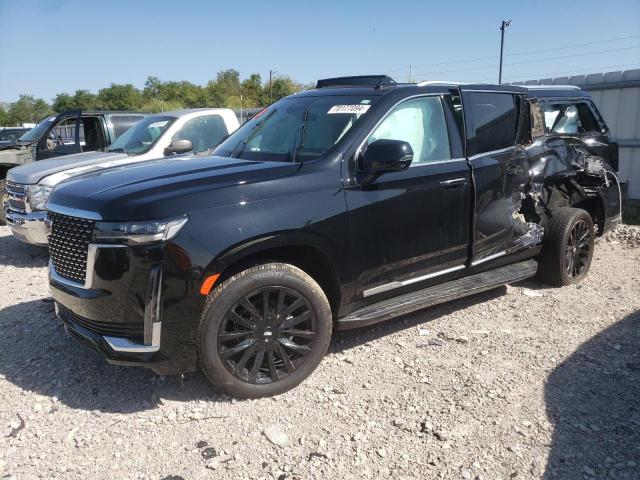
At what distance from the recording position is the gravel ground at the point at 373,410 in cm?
265

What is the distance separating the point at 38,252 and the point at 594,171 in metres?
7.17

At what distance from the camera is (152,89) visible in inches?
3538

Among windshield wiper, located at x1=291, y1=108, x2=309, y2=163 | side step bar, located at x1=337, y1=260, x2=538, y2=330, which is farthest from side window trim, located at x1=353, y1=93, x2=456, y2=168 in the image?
side step bar, located at x1=337, y1=260, x2=538, y2=330

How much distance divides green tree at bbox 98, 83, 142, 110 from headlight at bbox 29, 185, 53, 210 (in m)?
78.7

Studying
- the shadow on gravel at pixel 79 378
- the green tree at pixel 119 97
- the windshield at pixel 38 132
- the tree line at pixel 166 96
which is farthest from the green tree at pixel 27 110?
the shadow on gravel at pixel 79 378

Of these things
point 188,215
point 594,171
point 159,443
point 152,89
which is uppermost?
point 152,89

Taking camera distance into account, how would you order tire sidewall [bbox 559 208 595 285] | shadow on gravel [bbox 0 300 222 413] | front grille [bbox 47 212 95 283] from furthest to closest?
tire sidewall [bbox 559 208 595 285]
shadow on gravel [bbox 0 300 222 413]
front grille [bbox 47 212 95 283]

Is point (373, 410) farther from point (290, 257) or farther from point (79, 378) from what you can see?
point (79, 378)

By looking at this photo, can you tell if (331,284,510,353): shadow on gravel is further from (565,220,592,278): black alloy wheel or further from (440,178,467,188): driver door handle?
(440,178,467,188): driver door handle

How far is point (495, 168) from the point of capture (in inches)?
172

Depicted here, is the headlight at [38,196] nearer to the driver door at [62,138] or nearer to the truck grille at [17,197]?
the truck grille at [17,197]

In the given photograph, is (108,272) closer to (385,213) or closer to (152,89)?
(385,213)

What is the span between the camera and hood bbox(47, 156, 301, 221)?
289cm

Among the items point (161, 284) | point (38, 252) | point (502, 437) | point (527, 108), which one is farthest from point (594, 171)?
point (38, 252)
